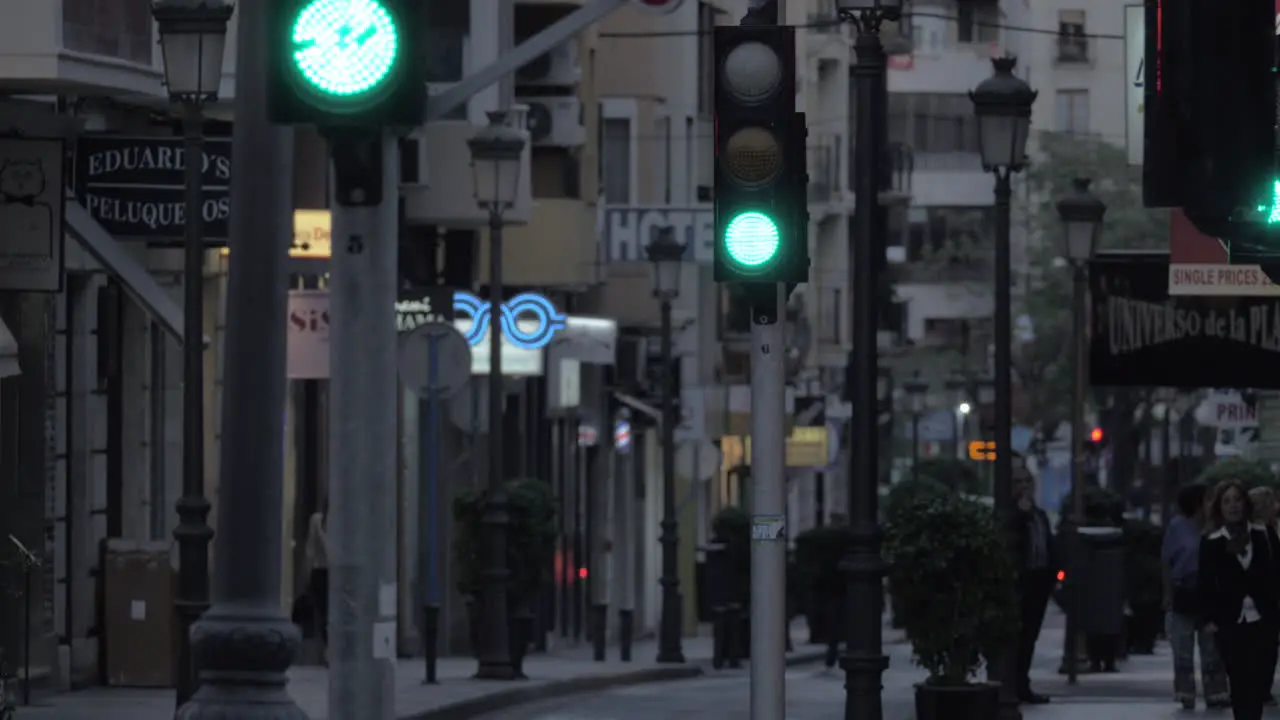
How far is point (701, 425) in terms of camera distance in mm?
44750

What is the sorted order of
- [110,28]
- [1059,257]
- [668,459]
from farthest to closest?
[1059,257], [668,459], [110,28]

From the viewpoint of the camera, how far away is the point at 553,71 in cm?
4447

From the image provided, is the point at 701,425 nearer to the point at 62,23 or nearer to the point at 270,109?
the point at 62,23

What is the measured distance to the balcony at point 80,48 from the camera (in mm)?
21797

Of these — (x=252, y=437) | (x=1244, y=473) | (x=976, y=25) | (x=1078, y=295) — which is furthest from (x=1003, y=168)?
(x=976, y=25)

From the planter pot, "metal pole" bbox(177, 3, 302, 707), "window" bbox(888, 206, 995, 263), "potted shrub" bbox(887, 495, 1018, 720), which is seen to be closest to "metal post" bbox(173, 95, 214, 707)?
"potted shrub" bbox(887, 495, 1018, 720)

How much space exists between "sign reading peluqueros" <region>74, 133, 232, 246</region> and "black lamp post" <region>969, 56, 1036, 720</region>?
5.61m

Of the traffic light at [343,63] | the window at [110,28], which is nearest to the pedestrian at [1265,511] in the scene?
the window at [110,28]

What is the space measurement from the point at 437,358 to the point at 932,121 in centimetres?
8978

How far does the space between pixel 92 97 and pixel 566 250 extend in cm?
1770

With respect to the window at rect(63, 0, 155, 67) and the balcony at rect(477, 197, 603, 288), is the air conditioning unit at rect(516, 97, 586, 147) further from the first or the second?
the window at rect(63, 0, 155, 67)

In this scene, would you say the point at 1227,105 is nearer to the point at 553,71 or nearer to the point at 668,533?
A: the point at 668,533

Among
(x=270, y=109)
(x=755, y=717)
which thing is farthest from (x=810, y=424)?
(x=270, y=109)

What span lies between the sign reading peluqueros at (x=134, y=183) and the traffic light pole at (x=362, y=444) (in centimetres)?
1179
